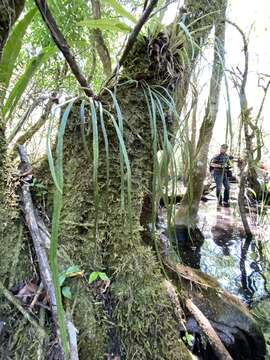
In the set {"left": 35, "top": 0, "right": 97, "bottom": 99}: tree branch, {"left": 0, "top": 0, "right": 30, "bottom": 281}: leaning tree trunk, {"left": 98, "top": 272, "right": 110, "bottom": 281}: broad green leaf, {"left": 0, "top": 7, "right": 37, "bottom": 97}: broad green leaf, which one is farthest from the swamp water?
{"left": 0, "top": 7, "right": 37, "bottom": 97}: broad green leaf

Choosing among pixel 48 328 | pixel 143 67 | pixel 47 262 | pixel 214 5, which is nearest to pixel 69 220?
pixel 47 262

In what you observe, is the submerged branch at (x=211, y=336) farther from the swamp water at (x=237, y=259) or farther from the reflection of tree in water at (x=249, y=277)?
the reflection of tree in water at (x=249, y=277)

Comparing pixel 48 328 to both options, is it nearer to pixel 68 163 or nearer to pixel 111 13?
pixel 68 163

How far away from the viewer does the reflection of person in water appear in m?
4.88

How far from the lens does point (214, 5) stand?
198cm

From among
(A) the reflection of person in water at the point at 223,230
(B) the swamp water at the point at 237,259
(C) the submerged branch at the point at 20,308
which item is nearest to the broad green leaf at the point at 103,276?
(C) the submerged branch at the point at 20,308

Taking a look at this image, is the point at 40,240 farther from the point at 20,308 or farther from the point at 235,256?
the point at 235,256

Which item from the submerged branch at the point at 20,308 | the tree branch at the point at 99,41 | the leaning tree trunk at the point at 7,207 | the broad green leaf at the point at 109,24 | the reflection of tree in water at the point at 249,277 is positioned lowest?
the reflection of tree in water at the point at 249,277

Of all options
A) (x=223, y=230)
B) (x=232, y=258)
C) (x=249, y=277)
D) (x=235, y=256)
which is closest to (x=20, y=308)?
(x=249, y=277)

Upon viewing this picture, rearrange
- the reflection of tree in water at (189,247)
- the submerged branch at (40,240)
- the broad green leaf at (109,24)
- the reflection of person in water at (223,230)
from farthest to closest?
the reflection of person in water at (223,230) → the reflection of tree in water at (189,247) → the broad green leaf at (109,24) → the submerged branch at (40,240)

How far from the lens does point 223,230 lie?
222 inches

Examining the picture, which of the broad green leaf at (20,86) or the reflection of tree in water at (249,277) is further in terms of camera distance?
the reflection of tree in water at (249,277)

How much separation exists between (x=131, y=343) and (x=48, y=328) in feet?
0.89

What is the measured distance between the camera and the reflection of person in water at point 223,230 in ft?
16.0
